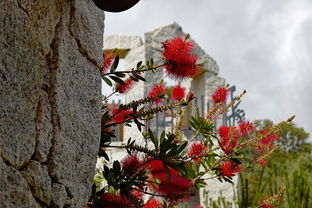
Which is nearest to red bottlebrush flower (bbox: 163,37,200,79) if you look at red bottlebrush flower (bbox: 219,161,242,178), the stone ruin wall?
red bottlebrush flower (bbox: 219,161,242,178)

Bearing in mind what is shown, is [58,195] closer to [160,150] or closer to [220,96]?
[160,150]

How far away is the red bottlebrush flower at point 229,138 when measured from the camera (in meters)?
2.46

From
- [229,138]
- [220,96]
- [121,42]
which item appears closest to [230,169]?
[229,138]

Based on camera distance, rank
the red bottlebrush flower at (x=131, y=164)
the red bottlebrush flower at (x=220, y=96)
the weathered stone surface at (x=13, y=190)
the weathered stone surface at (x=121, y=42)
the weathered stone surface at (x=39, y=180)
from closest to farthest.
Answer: the weathered stone surface at (x=13, y=190) < the weathered stone surface at (x=39, y=180) < the red bottlebrush flower at (x=131, y=164) < the red bottlebrush flower at (x=220, y=96) < the weathered stone surface at (x=121, y=42)

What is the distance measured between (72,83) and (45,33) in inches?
7.6

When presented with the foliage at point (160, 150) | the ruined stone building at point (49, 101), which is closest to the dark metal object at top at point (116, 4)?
the ruined stone building at point (49, 101)

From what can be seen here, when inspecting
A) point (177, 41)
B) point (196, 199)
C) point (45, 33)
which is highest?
point (177, 41)

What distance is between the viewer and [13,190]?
48.2 inches

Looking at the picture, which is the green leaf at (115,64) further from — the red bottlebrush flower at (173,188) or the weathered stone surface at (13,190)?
the weathered stone surface at (13,190)

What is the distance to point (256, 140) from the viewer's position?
252 centimetres

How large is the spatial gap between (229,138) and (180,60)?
2.15ft

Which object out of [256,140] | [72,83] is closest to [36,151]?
[72,83]

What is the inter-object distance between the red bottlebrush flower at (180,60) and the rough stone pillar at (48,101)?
0.38 meters

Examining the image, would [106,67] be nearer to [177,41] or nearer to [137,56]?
[177,41]
